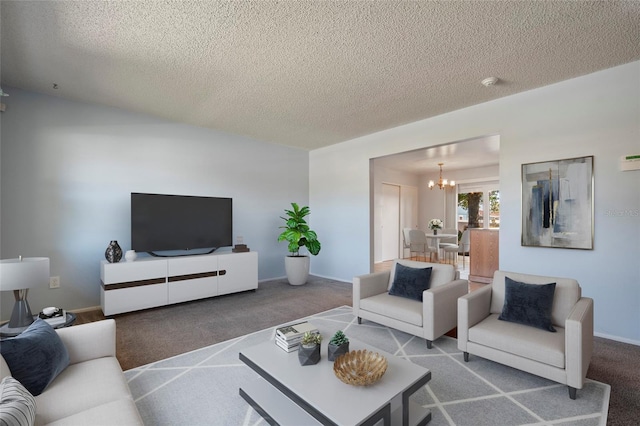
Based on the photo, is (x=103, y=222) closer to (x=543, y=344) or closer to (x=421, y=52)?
(x=421, y=52)

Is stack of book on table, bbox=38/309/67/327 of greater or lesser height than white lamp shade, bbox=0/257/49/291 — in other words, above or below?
below

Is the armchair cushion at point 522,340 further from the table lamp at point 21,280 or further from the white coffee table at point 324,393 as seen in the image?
the table lamp at point 21,280

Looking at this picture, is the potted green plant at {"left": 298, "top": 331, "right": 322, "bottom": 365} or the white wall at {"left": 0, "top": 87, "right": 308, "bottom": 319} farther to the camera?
the white wall at {"left": 0, "top": 87, "right": 308, "bottom": 319}

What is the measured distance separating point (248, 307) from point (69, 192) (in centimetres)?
262

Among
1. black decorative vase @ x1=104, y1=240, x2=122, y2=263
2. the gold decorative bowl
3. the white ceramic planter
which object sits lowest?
the white ceramic planter

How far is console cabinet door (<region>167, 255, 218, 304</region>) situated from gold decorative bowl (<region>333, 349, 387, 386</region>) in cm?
305

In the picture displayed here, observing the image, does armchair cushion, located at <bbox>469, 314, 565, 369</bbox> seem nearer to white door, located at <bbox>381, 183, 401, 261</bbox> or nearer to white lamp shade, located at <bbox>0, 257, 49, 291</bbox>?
white lamp shade, located at <bbox>0, 257, 49, 291</bbox>

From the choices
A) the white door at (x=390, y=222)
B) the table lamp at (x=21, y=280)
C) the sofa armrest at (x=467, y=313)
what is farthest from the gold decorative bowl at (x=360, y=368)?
the white door at (x=390, y=222)

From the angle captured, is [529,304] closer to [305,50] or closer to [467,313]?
[467,313]

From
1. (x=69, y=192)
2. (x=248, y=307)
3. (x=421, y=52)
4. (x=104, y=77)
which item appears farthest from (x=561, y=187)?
(x=69, y=192)

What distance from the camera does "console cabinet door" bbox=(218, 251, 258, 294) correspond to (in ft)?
14.6

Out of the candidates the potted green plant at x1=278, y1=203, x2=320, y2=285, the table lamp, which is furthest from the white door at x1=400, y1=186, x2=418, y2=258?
the table lamp

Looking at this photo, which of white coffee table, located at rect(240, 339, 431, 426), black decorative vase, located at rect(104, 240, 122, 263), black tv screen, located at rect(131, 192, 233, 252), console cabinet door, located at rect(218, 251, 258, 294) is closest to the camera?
white coffee table, located at rect(240, 339, 431, 426)

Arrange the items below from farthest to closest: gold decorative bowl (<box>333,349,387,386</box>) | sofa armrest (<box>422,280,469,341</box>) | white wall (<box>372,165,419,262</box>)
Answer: white wall (<box>372,165,419,262</box>)
sofa armrest (<box>422,280,469,341</box>)
gold decorative bowl (<box>333,349,387,386</box>)
